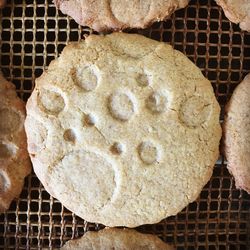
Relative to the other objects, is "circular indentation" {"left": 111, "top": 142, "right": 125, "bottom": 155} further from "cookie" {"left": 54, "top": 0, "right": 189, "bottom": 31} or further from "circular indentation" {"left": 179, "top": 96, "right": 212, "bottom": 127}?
"cookie" {"left": 54, "top": 0, "right": 189, "bottom": 31}

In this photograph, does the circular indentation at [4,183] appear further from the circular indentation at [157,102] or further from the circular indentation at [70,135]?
the circular indentation at [157,102]

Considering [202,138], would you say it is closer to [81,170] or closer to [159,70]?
[159,70]

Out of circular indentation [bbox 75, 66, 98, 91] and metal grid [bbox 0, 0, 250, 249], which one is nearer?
circular indentation [bbox 75, 66, 98, 91]

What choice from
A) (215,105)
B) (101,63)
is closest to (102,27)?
(101,63)

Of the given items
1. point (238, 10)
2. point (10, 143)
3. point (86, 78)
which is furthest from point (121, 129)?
point (238, 10)

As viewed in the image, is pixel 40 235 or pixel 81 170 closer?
pixel 81 170

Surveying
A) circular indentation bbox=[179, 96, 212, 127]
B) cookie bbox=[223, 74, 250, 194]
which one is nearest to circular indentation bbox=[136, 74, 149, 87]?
circular indentation bbox=[179, 96, 212, 127]
